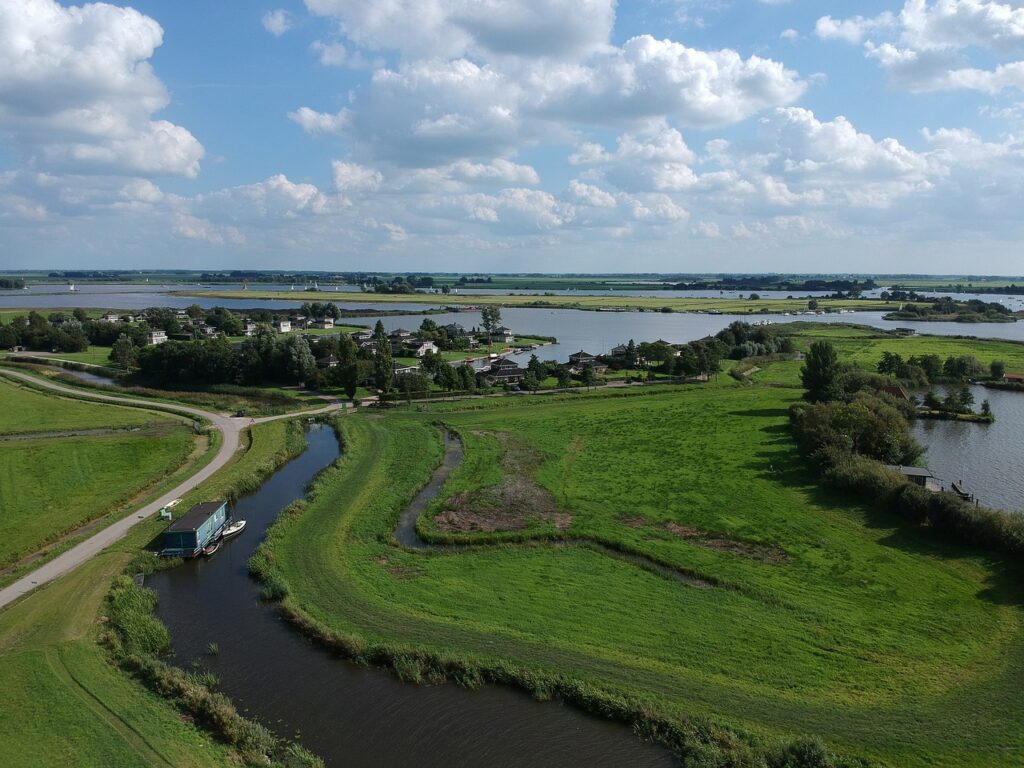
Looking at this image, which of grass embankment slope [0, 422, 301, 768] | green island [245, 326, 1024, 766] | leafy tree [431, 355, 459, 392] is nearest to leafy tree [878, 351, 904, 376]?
green island [245, 326, 1024, 766]

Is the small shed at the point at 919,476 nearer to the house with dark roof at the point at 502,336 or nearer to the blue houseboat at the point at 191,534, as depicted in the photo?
the blue houseboat at the point at 191,534

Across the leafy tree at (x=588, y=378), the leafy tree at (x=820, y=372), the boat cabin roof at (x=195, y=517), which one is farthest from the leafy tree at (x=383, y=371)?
the leafy tree at (x=820, y=372)

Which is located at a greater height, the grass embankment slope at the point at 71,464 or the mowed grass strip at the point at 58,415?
the mowed grass strip at the point at 58,415

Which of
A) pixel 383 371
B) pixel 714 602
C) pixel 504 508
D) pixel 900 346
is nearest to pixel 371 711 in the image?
pixel 714 602

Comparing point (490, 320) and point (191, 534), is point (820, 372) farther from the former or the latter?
point (490, 320)

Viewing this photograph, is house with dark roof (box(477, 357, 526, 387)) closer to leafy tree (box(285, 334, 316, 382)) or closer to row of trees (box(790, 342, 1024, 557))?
leafy tree (box(285, 334, 316, 382))
